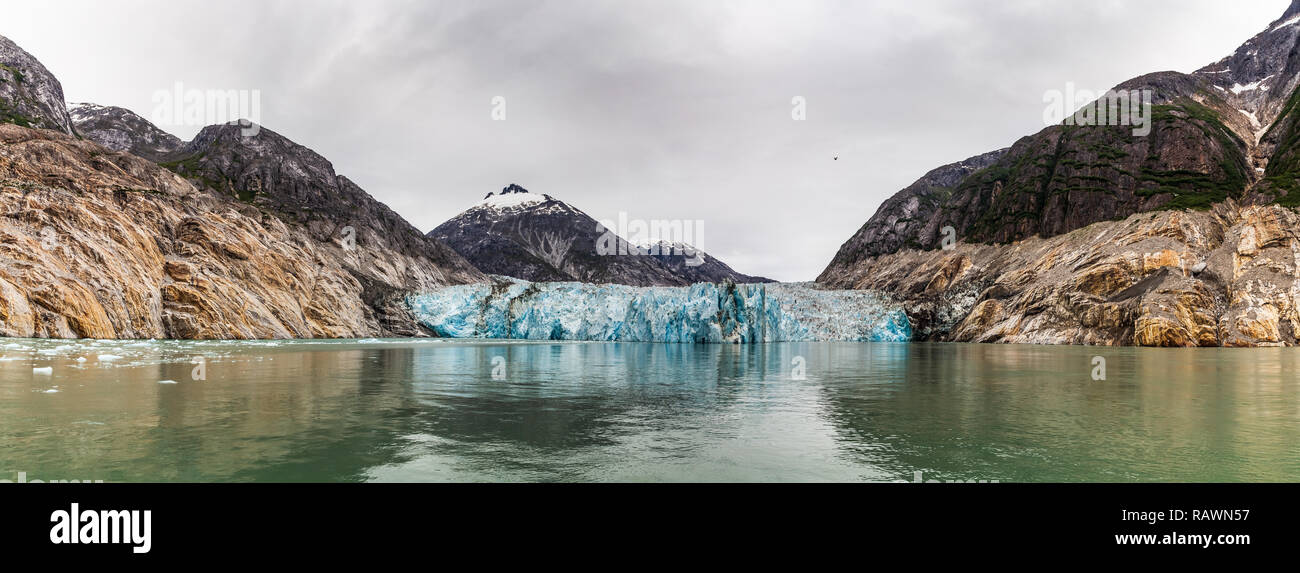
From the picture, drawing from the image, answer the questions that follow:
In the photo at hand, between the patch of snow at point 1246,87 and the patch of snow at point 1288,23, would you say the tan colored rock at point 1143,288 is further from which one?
the patch of snow at point 1288,23

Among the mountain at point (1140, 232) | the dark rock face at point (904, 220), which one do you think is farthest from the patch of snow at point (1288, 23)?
the dark rock face at point (904, 220)

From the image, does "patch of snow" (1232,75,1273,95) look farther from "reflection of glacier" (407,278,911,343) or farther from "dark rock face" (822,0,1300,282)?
"reflection of glacier" (407,278,911,343)

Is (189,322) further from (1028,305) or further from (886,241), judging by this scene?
(886,241)

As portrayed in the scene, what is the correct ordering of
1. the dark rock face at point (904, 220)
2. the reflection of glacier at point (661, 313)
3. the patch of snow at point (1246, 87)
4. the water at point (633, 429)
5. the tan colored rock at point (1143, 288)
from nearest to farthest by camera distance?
the water at point (633, 429)
the tan colored rock at point (1143, 288)
the reflection of glacier at point (661, 313)
the patch of snow at point (1246, 87)
the dark rock face at point (904, 220)

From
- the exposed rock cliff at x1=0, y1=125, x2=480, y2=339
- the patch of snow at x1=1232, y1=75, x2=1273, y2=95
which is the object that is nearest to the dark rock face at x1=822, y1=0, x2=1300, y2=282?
the patch of snow at x1=1232, y1=75, x2=1273, y2=95
